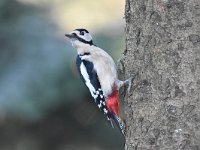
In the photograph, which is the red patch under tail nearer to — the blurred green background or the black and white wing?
the black and white wing

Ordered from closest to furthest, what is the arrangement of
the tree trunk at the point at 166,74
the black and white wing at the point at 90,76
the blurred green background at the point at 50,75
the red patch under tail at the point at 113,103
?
the tree trunk at the point at 166,74 → the red patch under tail at the point at 113,103 → the black and white wing at the point at 90,76 → the blurred green background at the point at 50,75

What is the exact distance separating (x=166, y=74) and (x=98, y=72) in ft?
3.70

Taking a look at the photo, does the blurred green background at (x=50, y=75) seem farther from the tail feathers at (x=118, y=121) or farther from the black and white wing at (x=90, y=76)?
the tail feathers at (x=118, y=121)

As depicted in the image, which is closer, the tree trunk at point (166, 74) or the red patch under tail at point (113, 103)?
the tree trunk at point (166, 74)

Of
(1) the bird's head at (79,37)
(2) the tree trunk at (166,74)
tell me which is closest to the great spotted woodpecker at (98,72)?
(1) the bird's head at (79,37)

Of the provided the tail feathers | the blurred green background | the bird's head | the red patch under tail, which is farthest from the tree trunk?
the blurred green background

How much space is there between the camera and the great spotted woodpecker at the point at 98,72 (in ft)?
16.9

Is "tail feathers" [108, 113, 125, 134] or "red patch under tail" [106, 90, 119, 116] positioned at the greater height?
"red patch under tail" [106, 90, 119, 116]

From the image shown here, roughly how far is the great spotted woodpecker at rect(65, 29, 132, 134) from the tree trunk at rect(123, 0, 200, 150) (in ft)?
2.48

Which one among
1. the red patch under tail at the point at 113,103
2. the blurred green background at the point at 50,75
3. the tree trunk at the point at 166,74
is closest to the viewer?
the tree trunk at the point at 166,74

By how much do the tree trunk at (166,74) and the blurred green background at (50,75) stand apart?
2543 mm

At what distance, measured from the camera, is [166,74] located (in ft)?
13.9

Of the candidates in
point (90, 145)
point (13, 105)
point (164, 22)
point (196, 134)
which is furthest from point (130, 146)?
point (90, 145)

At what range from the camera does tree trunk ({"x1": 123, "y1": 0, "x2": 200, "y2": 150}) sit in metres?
4.17
